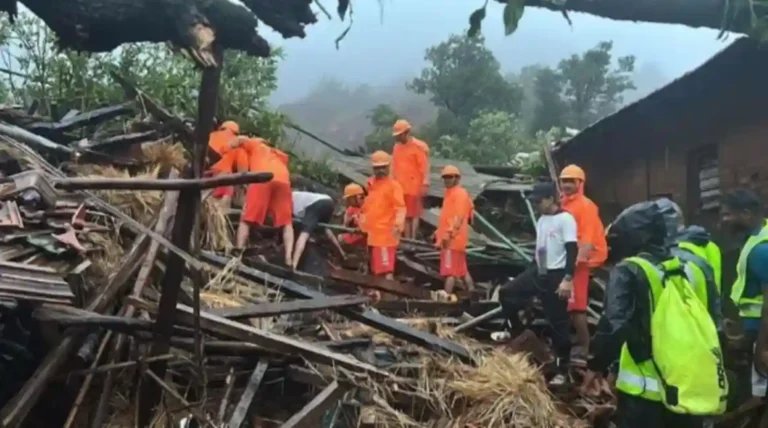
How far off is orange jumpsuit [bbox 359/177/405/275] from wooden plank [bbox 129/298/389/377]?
3417 millimetres

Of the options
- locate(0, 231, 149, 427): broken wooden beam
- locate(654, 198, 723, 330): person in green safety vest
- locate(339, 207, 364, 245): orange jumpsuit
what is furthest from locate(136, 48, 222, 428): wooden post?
locate(339, 207, 364, 245): orange jumpsuit

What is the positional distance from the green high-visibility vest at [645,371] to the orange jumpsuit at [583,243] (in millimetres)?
3127

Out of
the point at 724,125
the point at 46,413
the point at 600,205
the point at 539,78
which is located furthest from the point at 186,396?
the point at 539,78

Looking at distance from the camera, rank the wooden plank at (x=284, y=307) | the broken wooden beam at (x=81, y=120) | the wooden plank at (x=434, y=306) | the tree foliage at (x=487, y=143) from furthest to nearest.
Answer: the tree foliage at (x=487, y=143)
the broken wooden beam at (x=81, y=120)
the wooden plank at (x=434, y=306)
the wooden plank at (x=284, y=307)

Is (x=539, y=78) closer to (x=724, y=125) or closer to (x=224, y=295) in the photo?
(x=724, y=125)

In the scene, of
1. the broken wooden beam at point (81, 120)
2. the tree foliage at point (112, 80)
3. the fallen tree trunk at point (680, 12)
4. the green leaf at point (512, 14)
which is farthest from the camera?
the tree foliage at point (112, 80)

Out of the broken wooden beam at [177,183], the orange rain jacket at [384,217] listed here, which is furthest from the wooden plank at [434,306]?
the broken wooden beam at [177,183]

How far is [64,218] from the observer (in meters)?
6.98

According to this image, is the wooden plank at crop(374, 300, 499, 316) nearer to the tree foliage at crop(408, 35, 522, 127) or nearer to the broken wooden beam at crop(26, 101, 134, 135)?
the broken wooden beam at crop(26, 101, 134, 135)

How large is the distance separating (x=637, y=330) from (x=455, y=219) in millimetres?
5281

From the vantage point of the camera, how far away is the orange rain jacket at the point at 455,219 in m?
9.91

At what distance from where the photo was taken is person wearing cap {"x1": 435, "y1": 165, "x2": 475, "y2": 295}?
391 inches

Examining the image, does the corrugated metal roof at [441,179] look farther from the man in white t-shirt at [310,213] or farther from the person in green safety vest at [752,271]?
the person in green safety vest at [752,271]

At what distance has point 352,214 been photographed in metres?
11.6
